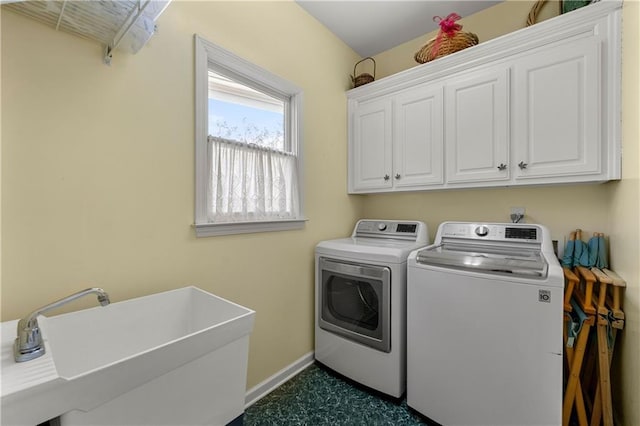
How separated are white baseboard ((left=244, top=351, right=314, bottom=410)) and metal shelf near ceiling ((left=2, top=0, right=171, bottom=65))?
1.90 meters

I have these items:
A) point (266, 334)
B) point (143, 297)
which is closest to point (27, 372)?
point (143, 297)

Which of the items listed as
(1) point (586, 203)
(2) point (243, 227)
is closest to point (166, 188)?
(2) point (243, 227)

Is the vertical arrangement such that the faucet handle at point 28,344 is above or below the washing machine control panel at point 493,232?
below

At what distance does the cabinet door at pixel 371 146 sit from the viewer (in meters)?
2.36

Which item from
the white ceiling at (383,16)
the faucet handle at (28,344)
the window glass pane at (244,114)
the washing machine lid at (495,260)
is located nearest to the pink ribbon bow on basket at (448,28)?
the white ceiling at (383,16)

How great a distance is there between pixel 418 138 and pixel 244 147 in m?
1.37

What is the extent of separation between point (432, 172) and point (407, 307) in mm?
1058

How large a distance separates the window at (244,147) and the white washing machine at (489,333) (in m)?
1.02

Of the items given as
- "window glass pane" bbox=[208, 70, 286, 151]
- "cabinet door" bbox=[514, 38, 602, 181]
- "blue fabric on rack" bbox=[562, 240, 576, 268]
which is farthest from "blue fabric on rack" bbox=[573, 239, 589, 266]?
"window glass pane" bbox=[208, 70, 286, 151]

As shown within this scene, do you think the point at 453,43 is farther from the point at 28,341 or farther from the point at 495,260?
the point at 28,341

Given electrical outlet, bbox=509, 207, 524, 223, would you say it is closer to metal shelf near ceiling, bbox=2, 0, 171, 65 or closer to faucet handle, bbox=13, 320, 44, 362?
metal shelf near ceiling, bbox=2, 0, 171, 65

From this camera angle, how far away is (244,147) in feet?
5.62

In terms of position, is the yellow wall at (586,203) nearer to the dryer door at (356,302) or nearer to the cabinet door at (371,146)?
the cabinet door at (371,146)

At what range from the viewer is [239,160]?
1.69 metres
